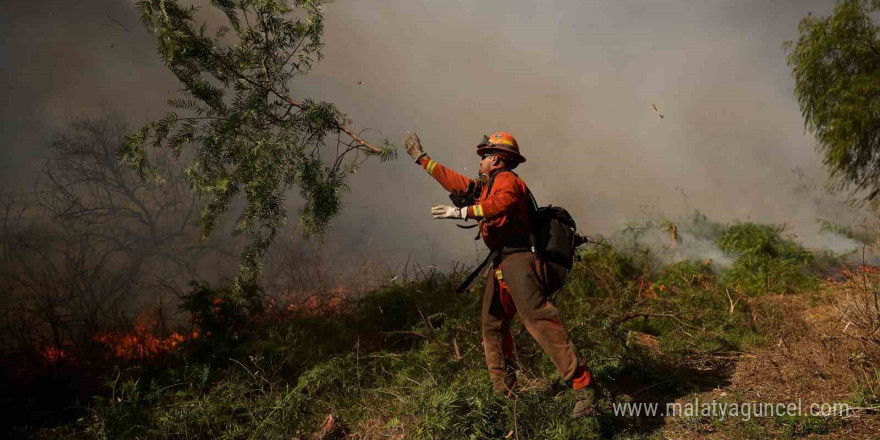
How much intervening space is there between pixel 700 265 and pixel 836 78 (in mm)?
6954

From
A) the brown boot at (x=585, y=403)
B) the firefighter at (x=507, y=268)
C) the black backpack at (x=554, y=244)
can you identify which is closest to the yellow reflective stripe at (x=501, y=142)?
the firefighter at (x=507, y=268)

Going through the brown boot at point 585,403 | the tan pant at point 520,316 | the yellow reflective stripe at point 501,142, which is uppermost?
the yellow reflective stripe at point 501,142

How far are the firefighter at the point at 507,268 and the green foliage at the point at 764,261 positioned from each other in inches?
253

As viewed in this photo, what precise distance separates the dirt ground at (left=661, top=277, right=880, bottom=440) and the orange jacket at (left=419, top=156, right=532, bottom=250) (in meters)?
2.08

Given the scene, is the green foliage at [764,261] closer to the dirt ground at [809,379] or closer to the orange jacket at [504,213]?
the dirt ground at [809,379]

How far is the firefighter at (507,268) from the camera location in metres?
4.49

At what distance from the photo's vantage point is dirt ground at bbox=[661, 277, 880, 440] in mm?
4480

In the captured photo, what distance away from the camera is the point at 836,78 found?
13391 millimetres

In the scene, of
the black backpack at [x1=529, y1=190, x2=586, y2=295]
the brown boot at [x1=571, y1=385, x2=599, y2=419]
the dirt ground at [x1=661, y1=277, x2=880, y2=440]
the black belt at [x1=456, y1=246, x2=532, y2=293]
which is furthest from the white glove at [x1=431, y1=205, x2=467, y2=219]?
the dirt ground at [x1=661, y1=277, x2=880, y2=440]

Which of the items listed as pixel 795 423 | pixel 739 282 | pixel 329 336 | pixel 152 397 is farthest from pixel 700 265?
pixel 152 397

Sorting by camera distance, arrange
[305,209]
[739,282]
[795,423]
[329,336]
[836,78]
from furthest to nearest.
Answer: [836,78] < [739,282] < [329,336] < [305,209] < [795,423]

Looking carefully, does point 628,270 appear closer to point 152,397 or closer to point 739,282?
point 739,282

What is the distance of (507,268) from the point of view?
4.76 metres

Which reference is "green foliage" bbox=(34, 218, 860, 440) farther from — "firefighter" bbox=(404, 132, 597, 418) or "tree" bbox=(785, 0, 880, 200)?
"tree" bbox=(785, 0, 880, 200)
